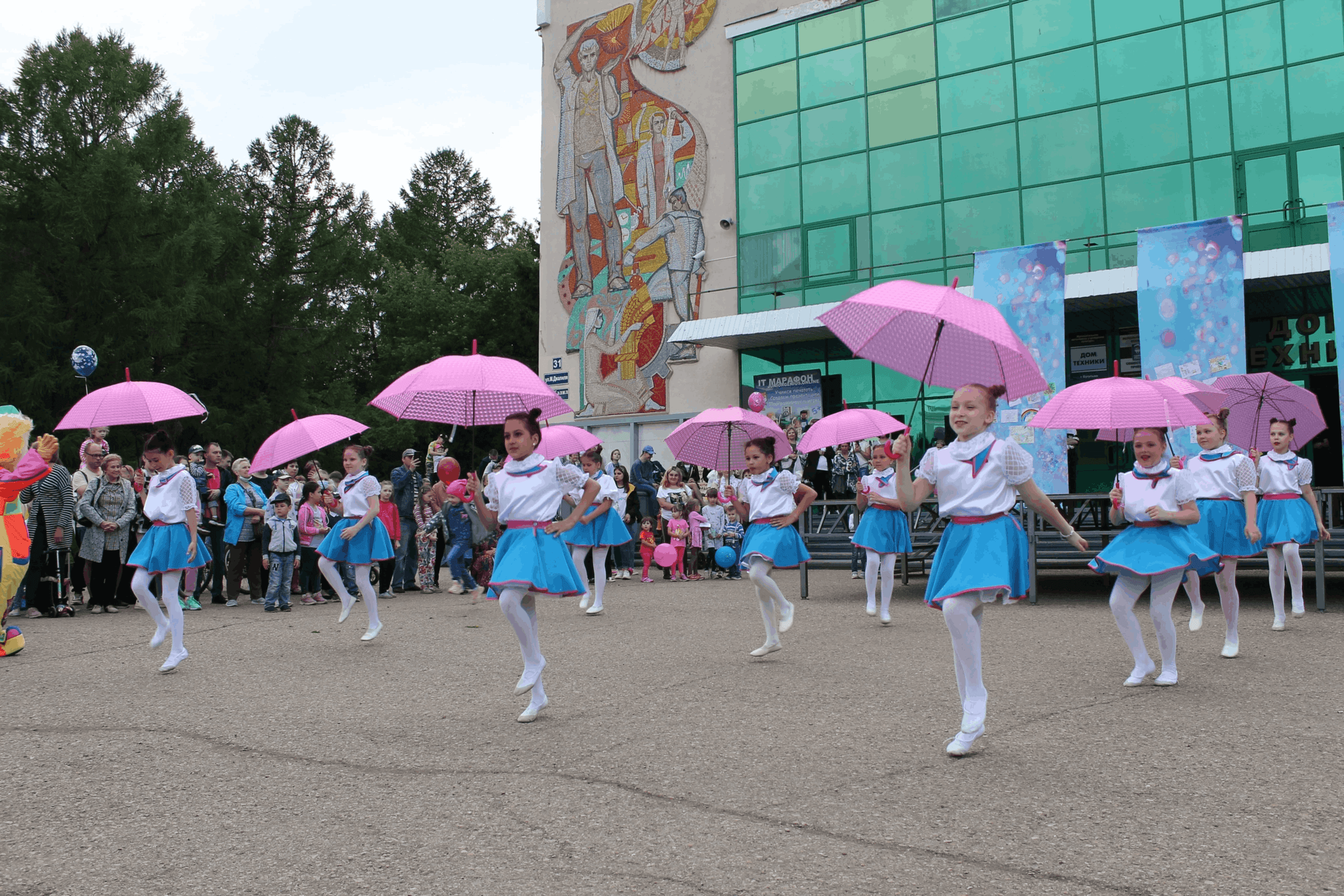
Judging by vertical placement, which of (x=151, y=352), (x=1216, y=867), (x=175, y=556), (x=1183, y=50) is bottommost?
(x=1216, y=867)

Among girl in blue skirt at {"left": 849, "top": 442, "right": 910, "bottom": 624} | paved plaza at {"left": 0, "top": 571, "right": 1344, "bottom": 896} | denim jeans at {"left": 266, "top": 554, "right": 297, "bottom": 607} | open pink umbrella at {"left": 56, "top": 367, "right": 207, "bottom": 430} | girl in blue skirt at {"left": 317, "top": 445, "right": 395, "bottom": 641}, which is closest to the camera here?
paved plaza at {"left": 0, "top": 571, "right": 1344, "bottom": 896}

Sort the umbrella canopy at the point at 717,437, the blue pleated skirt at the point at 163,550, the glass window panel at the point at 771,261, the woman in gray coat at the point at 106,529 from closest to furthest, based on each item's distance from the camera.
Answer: the blue pleated skirt at the point at 163,550 → the umbrella canopy at the point at 717,437 → the woman in gray coat at the point at 106,529 → the glass window panel at the point at 771,261

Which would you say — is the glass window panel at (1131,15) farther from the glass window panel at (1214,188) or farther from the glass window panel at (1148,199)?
the glass window panel at (1214,188)

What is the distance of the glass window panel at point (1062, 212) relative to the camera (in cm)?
2402

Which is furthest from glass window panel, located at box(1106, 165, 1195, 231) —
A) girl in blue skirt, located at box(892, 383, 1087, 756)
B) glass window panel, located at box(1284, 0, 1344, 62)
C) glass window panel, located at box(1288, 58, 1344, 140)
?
girl in blue skirt, located at box(892, 383, 1087, 756)

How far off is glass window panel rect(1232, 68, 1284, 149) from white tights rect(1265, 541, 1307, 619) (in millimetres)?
14770

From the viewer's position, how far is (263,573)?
15305 millimetres

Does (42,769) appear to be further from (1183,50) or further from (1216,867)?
(1183,50)

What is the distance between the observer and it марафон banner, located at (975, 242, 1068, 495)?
21.0m

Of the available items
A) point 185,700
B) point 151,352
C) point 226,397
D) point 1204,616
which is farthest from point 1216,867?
point 226,397

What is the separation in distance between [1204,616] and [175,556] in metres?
10.4

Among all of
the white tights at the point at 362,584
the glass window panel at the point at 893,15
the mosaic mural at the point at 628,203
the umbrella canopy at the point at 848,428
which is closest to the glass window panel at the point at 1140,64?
the glass window panel at the point at 893,15

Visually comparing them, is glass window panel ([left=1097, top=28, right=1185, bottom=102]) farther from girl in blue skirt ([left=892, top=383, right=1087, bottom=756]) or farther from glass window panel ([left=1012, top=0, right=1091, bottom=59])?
girl in blue skirt ([left=892, top=383, right=1087, bottom=756])

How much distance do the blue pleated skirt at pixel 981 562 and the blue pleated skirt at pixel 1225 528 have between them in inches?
179
